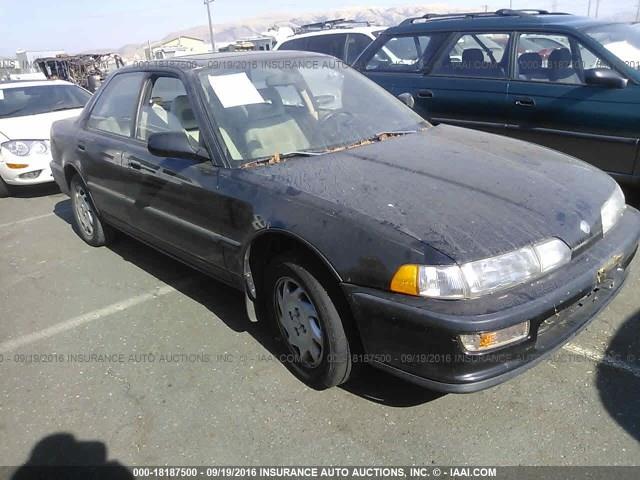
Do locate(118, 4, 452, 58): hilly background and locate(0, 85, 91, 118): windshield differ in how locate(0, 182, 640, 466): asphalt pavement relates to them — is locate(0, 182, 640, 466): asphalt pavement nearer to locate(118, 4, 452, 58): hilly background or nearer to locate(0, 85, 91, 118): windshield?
locate(0, 85, 91, 118): windshield

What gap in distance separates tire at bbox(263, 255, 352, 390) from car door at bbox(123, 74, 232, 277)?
37cm

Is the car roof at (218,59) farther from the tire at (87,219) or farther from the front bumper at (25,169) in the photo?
the front bumper at (25,169)

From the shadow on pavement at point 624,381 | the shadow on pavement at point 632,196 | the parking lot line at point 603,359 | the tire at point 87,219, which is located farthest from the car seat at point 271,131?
the shadow on pavement at point 632,196

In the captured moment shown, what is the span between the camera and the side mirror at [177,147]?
2914mm

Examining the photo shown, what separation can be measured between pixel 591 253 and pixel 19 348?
3.23 meters

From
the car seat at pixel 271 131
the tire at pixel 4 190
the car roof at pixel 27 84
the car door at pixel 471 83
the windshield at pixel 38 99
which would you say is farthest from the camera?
the car roof at pixel 27 84

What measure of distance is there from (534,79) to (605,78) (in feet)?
2.20

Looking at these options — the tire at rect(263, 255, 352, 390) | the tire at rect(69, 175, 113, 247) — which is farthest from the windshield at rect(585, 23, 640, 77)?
the tire at rect(69, 175, 113, 247)

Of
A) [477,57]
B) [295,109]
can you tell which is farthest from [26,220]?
[477,57]

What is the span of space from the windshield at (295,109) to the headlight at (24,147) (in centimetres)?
439

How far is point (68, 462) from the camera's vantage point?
238 cm

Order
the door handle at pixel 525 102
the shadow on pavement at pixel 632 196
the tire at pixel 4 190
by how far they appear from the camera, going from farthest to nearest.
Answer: the tire at pixel 4 190 < the door handle at pixel 525 102 < the shadow on pavement at pixel 632 196

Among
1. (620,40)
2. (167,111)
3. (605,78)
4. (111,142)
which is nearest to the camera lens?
(167,111)

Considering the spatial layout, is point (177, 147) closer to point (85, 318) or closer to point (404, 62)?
point (85, 318)
